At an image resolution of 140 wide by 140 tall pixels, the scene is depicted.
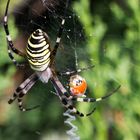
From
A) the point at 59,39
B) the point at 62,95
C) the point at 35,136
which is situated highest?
the point at 59,39

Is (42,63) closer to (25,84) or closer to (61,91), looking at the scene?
(61,91)

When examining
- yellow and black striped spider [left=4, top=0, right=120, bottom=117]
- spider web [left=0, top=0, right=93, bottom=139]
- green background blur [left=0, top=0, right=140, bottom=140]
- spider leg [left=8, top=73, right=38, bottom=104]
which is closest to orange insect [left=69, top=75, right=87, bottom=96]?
yellow and black striped spider [left=4, top=0, right=120, bottom=117]

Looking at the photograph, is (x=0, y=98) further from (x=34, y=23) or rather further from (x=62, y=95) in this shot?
(x=34, y=23)

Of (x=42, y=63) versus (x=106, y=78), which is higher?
(x=42, y=63)

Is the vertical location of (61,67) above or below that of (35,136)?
above

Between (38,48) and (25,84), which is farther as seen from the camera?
(25,84)

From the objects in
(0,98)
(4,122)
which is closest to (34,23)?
(0,98)

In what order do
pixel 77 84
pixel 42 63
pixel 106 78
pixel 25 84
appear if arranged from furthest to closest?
pixel 106 78, pixel 25 84, pixel 77 84, pixel 42 63

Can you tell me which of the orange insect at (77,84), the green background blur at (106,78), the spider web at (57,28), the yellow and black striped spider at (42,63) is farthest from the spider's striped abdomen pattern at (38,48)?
the green background blur at (106,78)

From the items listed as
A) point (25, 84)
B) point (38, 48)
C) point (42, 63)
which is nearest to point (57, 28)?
point (42, 63)
